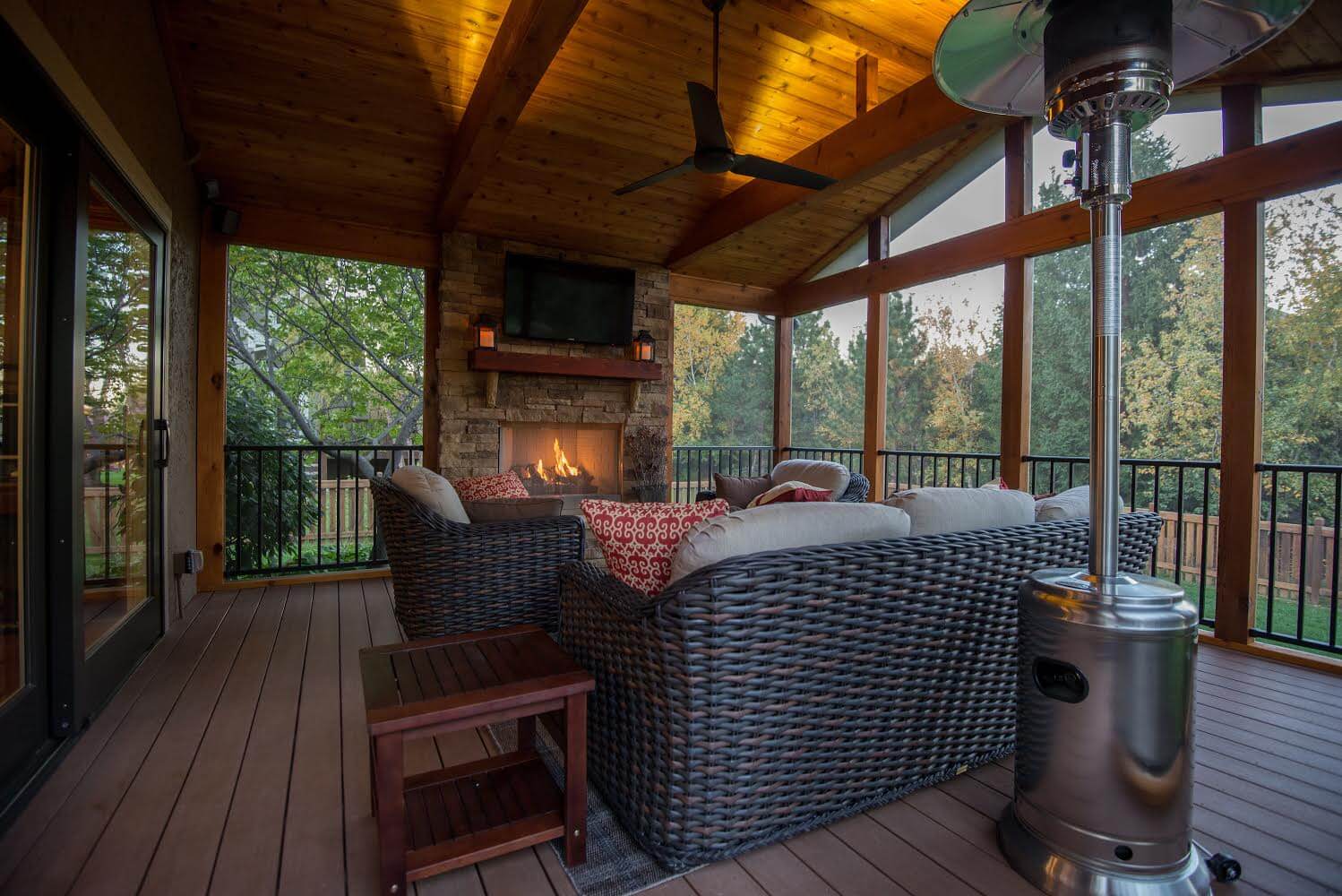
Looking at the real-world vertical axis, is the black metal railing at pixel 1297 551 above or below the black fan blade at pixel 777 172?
below

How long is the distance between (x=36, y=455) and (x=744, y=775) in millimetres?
2237

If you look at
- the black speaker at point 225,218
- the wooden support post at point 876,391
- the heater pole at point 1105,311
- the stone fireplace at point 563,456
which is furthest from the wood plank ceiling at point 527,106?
the heater pole at point 1105,311

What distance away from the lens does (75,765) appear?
1897 mm

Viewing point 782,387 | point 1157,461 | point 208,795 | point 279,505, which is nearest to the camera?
point 208,795

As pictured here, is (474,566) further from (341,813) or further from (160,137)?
(160,137)

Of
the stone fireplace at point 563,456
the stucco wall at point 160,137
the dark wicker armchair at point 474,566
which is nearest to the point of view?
the stucco wall at point 160,137

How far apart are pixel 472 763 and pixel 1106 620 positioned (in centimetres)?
156

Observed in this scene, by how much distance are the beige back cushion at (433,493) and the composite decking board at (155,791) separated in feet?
3.37

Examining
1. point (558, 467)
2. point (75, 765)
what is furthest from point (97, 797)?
point (558, 467)

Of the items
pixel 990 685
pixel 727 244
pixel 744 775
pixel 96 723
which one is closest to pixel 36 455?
pixel 96 723

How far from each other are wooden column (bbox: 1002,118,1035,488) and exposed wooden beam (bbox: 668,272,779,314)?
251 centimetres

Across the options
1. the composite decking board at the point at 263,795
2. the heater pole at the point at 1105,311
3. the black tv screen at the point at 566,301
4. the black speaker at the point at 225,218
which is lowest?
the composite decking board at the point at 263,795

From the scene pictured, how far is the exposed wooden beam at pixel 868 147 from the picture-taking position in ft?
10.5

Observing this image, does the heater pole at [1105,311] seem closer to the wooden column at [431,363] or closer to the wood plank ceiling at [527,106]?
the wood plank ceiling at [527,106]
